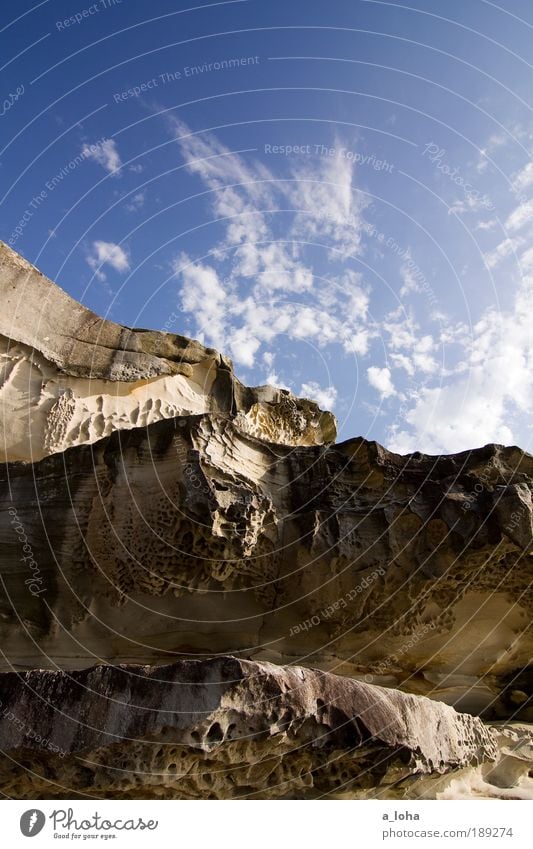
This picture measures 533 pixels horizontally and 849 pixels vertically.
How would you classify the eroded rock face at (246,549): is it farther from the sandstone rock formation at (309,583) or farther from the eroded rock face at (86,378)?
the eroded rock face at (86,378)

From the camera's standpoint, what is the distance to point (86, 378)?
9195 mm

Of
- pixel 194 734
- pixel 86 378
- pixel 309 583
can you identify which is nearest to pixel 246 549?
pixel 309 583

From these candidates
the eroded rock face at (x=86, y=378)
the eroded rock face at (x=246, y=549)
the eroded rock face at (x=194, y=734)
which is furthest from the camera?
the eroded rock face at (x=86, y=378)

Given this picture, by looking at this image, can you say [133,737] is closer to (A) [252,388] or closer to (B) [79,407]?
(B) [79,407]

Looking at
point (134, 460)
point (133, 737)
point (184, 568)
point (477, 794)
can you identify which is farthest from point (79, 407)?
point (477, 794)

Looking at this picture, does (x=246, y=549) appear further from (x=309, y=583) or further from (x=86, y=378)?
(x=86, y=378)

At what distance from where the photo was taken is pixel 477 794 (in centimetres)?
587

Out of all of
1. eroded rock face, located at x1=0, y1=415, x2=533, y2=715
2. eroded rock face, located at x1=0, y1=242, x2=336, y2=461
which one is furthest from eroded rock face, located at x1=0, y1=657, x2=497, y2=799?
eroded rock face, located at x1=0, y1=242, x2=336, y2=461

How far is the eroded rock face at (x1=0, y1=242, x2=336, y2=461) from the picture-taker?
8.50 metres

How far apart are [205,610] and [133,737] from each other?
2.64 metres

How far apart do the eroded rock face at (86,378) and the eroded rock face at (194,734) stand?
4.66m

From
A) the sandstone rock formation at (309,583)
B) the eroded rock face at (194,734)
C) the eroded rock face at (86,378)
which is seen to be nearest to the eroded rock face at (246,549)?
the sandstone rock formation at (309,583)

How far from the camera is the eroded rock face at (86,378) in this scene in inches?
335

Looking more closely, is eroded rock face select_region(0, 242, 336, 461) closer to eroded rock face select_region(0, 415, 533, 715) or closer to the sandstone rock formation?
the sandstone rock formation
